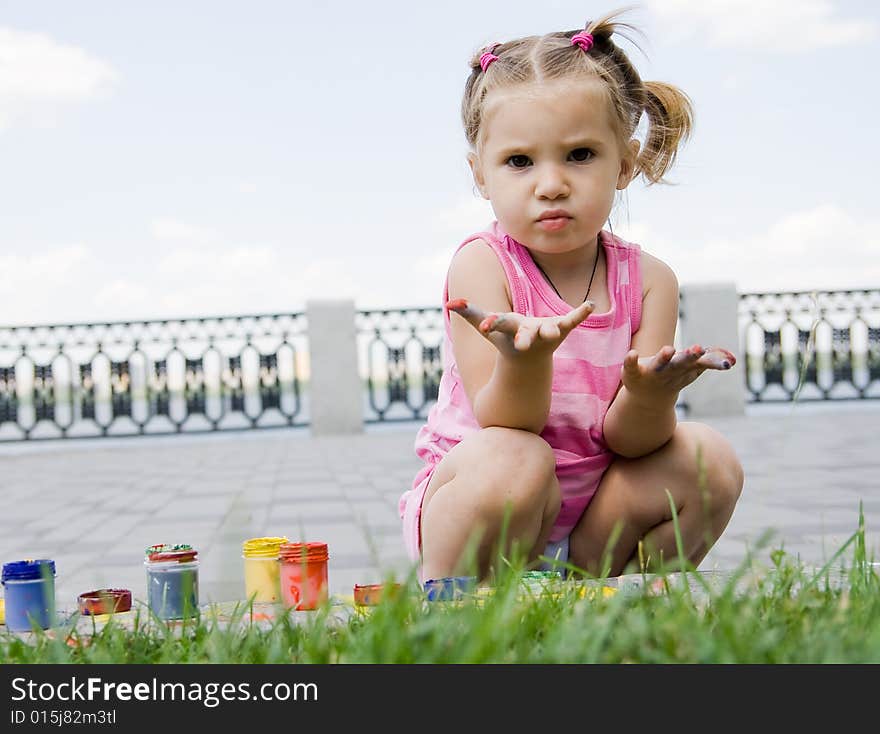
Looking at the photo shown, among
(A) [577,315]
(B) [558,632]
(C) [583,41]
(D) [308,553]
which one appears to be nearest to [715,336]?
(C) [583,41]

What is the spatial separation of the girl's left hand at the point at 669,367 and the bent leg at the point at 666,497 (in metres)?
0.24

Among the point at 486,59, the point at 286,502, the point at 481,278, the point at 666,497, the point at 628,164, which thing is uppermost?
the point at 486,59

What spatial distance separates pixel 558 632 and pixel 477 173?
4.14 ft

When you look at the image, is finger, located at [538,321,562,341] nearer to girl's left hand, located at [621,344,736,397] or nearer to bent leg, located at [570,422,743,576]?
girl's left hand, located at [621,344,736,397]

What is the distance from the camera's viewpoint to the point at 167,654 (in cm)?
138

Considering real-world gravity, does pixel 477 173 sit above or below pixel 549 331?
above

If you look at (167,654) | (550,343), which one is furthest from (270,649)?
(550,343)

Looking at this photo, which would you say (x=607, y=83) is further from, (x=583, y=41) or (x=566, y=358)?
(x=566, y=358)

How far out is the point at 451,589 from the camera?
166 cm

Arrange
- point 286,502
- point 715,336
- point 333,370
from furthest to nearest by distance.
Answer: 1. point 715,336
2. point 333,370
3. point 286,502

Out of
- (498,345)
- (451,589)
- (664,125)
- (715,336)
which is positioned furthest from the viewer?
(715,336)

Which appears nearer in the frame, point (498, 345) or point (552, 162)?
point (498, 345)

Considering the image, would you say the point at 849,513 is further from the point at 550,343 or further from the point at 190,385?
the point at 190,385
